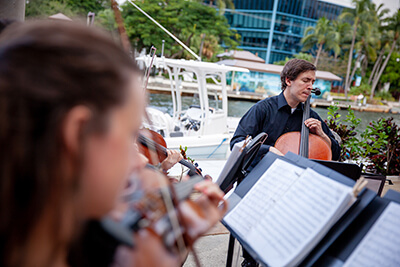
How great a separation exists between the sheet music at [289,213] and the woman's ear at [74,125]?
80cm

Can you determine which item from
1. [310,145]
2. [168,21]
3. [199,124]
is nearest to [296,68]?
[310,145]

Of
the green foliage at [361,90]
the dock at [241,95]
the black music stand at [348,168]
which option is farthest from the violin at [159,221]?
the green foliage at [361,90]

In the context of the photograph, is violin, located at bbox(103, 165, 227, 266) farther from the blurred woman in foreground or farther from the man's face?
the man's face

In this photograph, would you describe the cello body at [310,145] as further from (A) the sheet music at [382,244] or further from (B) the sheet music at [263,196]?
(A) the sheet music at [382,244]

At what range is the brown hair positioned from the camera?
1.74 ft

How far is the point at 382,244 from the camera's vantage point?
96 cm

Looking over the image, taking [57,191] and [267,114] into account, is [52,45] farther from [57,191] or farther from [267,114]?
[267,114]

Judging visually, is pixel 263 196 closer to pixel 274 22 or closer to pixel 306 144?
pixel 306 144

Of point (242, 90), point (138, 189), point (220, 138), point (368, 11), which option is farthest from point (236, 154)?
point (368, 11)

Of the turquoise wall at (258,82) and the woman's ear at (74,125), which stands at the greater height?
the woman's ear at (74,125)

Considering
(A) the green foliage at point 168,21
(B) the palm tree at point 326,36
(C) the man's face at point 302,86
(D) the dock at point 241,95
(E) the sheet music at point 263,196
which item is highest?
(B) the palm tree at point 326,36

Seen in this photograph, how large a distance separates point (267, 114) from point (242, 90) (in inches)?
1190

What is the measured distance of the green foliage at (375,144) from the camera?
464 cm

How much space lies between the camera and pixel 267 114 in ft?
8.95
